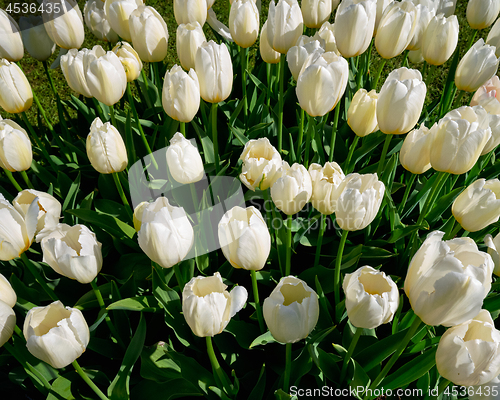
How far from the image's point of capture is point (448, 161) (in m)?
1.17

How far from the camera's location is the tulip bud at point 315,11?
1826 millimetres

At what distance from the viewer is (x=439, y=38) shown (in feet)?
5.49

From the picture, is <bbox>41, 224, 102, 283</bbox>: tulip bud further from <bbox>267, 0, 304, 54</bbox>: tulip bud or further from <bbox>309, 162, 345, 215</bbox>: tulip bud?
<bbox>267, 0, 304, 54</bbox>: tulip bud

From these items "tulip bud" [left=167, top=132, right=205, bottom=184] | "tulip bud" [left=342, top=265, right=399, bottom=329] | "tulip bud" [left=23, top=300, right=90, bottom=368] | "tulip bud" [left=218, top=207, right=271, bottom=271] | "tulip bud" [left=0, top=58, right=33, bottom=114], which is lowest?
"tulip bud" [left=23, top=300, right=90, bottom=368]

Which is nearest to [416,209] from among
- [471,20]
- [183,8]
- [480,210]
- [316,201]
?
[480,210]

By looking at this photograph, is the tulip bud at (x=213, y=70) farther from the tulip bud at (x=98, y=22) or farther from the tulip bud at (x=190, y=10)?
the tulip bud at (x=98, y=22)

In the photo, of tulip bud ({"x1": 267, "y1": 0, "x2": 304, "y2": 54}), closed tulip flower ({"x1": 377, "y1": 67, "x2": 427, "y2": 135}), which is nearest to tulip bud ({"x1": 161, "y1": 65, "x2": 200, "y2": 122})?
tulip bud ({"x1": 267, "y1": 0, "x2": 304, "y2": 54})

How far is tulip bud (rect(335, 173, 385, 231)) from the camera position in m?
1.05

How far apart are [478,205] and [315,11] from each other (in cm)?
116

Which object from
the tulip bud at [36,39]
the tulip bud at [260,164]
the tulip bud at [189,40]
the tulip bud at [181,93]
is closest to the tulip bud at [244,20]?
the tulip bud at [189,40]

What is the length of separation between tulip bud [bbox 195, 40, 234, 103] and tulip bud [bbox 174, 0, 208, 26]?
408mm

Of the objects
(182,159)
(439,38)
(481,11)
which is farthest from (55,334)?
(481,11)

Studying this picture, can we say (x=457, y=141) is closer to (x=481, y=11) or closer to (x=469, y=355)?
(x=469, y=355)

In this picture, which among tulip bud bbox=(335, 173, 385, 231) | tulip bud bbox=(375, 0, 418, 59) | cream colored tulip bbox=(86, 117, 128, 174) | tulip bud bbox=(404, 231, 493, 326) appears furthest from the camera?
tulip bud bbox=(375, 0, 418, 59)
